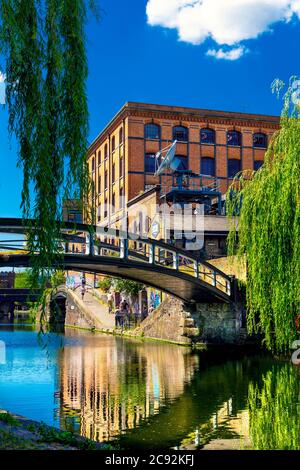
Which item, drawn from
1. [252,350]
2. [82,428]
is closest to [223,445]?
[82,428]

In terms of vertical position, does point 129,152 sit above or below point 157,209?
above

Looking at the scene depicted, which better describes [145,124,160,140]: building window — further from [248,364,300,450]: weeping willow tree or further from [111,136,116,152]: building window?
[248,364,300,450]: weeping willow tree

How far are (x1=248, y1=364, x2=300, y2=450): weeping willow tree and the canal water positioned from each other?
2 centimetres

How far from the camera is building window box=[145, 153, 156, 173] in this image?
41200mm

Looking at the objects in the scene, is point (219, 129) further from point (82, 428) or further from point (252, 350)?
point (82, 428)

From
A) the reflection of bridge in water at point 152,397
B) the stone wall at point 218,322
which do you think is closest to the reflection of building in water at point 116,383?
the reflection of bridge in water at point 152,397

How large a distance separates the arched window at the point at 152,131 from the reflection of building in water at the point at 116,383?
18.3 m

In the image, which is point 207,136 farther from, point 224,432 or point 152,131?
point 224,432

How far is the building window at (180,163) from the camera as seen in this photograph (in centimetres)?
3666

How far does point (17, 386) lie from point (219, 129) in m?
31.4

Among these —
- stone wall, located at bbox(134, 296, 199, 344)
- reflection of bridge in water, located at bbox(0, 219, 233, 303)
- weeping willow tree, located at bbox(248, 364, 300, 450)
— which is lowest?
weeping willow tree, located at bbox(248, 364, 300, 450)

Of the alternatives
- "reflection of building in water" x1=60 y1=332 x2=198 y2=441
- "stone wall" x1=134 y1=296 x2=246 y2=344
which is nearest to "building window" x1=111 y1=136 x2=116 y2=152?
"stone wall" x1=134 y1=296 x2=246 y2=344

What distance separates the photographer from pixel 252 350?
85.0ft

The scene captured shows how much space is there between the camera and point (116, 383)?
16.4 metres
